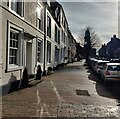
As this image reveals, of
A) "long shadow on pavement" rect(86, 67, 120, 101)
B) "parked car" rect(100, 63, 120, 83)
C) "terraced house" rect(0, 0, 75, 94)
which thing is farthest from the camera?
"parked car" rect(100, 63, 120, 83)

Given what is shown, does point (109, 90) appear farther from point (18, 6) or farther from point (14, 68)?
point (18, 6)

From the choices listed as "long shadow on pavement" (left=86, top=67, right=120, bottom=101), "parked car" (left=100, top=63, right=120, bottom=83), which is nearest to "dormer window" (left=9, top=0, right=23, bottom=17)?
"long shadow on pavement" (left=86, top=67, right=120, bottom=101)

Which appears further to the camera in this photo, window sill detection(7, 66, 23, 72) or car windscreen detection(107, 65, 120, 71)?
car windscreen detection(107, 65, 120, 71)

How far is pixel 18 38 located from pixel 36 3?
5.36 metres

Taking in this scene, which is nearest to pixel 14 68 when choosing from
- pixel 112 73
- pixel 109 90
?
pixel 109 90

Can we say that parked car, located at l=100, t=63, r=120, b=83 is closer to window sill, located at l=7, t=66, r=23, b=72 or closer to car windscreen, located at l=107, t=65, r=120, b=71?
car windscreen, located at l=107, t=65, r=120, b=71

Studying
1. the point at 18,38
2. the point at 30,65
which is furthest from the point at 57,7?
the point at 18,38

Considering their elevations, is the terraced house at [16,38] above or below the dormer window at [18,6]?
below

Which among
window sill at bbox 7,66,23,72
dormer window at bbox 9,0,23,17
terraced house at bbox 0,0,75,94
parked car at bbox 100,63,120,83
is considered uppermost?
dormer window at bbox 9,0,23,17

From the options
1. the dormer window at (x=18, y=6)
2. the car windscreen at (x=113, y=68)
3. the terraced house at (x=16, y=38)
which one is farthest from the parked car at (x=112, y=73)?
the dormer window at (x=18, y=6)

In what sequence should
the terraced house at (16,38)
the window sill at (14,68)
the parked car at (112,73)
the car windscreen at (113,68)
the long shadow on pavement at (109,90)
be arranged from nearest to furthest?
the terraced house at (16,38) → the window sill at (14,68) → the long shadow on pavement at (109,90) → the parked car at (112,73) → the car windscreen at (113,68)

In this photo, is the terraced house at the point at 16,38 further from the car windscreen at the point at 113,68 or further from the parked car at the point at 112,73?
the car windscreen at the point at 113,68

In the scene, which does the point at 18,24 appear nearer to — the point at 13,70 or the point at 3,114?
the point at 13,70

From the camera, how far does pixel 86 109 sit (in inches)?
321
